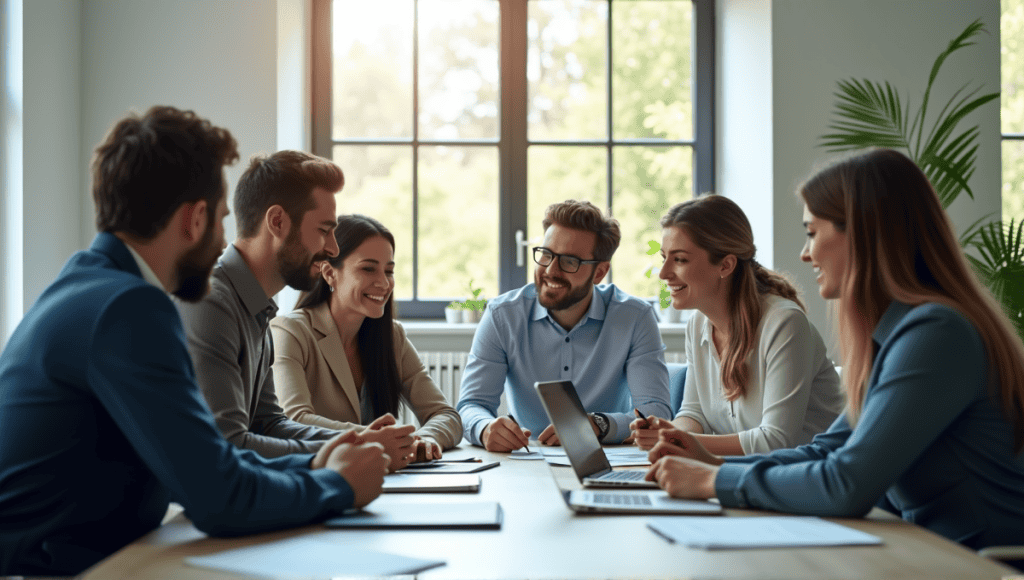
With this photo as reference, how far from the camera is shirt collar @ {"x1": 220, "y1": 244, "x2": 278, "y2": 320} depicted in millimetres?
1923

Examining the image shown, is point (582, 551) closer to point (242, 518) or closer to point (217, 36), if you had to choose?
point (242, 518)

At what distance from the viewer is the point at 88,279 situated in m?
1.24

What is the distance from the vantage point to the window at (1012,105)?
15.0ft

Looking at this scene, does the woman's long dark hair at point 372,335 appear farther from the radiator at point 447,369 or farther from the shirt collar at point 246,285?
the radiator at point 447,369

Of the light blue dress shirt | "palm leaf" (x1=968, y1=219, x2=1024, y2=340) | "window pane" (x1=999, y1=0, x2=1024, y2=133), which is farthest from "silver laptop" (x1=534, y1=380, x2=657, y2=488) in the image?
"window pane" (x1=999, y1=0, x2=1024, y2=133)

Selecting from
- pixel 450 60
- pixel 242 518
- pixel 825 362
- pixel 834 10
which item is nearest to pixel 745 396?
pixel 825 362

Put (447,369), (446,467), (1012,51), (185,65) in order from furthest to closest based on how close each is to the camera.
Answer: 1. (1012,51)
2. (447,369)
3. (185,65)
4. (446,467)

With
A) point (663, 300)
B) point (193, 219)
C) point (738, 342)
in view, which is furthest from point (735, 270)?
point (663, 300)

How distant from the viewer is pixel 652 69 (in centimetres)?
474

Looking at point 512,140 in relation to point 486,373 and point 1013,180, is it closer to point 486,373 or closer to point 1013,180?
point 486,373

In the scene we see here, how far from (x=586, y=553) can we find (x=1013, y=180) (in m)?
4.53

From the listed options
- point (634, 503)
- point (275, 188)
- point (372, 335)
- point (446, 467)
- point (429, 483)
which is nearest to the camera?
point (634, 503)

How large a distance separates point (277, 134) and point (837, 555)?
3597 millimetres

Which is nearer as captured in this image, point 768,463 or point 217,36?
point 768,463
